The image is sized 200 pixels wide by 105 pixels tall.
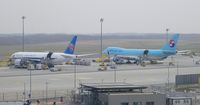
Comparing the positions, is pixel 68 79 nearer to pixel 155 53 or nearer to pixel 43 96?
pixel 43 96

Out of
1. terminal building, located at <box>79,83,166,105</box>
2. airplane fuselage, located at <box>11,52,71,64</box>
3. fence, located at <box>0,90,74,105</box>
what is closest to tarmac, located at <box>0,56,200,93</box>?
fence, located at <box>0,90,74,105</box>

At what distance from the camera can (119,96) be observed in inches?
1900

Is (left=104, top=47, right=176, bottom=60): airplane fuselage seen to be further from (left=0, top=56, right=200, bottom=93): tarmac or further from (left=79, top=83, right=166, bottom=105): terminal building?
(left=79, top=83, right=166, bottom=105): terminal building

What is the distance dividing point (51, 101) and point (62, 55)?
185 feet

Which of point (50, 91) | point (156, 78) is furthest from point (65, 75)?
point (50, 91)

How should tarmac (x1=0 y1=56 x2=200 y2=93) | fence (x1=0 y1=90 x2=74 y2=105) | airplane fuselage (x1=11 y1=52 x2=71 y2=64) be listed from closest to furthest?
1. fence (x1=0 y1=90 x2=74 y2=105)
2. tarmac (x1=0 y1=56 x2=200 y2=93)
3. airplane fuselage (x1=11 y1=52 x2=71 y2=64)

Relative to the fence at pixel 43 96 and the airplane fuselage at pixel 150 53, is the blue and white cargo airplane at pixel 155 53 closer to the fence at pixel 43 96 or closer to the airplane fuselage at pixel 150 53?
the airplane fuselage at pixel 150 53

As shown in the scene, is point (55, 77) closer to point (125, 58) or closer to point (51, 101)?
point (51, 101)

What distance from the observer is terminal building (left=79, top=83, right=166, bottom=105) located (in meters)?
48.3

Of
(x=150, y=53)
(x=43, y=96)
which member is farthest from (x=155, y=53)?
(x=43, y=96)

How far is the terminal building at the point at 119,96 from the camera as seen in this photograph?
48.3 meters

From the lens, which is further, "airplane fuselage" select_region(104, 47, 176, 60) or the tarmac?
"airplane fuselage" select_region(104, 47, 176, 60)

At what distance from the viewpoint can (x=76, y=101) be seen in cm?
5716

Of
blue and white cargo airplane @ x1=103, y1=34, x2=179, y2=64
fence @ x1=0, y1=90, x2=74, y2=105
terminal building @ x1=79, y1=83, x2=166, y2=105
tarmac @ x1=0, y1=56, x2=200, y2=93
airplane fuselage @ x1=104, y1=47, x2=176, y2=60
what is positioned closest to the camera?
terminal building @ x1=79, y1=83, x2=166, y2=105
